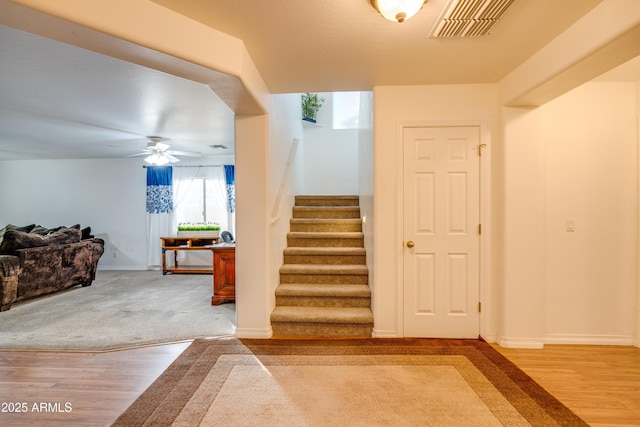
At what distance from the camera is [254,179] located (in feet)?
9.21

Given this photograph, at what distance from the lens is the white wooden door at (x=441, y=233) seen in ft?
9.05

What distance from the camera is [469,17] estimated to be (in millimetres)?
1748

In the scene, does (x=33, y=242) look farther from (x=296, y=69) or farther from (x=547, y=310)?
(x=547, y=310)

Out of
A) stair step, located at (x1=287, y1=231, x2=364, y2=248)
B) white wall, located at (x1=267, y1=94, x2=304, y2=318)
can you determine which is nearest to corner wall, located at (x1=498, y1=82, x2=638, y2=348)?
stair step, located at (x1=287, y1=231, x2=364, y2=248)

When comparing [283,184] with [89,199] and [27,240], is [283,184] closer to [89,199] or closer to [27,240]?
[27,240]

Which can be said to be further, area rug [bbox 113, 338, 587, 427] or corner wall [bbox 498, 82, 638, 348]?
corner wall [bbox 498, 82, 638, 348]

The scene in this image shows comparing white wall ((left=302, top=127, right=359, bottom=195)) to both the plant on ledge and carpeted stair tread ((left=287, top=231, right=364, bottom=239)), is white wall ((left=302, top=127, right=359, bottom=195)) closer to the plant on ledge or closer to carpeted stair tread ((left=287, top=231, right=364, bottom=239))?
carpeted stair tread ((left=287, top=231, right=364, bottom=239))

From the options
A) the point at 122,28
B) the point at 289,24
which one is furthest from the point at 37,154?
the point at 289,24

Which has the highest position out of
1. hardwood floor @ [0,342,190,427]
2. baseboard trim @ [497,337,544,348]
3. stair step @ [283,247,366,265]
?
stair step @ [283,247,366,265]

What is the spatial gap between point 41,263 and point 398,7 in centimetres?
532

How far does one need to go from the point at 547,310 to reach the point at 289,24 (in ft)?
10.5

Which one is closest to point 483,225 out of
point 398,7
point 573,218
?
point 573,218

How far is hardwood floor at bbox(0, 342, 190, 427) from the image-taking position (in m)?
1.81

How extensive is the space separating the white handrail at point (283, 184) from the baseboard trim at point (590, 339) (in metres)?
2.84
